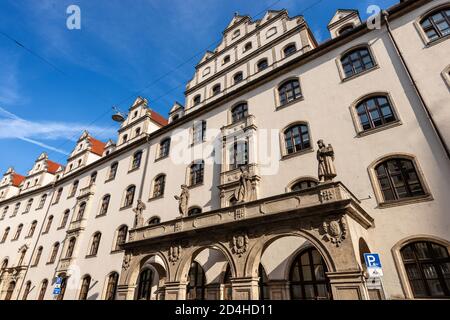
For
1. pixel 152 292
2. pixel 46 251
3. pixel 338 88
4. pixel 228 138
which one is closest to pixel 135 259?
pixel 152 292

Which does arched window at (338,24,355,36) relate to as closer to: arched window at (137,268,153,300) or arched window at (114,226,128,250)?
arched window at (137,268,153,300)

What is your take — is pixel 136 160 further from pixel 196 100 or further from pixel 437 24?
pixel 437 24

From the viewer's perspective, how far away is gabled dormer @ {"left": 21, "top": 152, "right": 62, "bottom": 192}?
3921cm

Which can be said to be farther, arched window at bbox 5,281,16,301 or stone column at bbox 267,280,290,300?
arched window at bbox 5,281,16,301

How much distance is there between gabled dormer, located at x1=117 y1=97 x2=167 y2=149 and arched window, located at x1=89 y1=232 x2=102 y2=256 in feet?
30.5

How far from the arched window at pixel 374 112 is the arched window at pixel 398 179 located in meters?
2.05

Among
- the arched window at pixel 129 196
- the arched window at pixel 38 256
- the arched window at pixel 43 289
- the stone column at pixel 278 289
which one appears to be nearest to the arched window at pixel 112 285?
the arched window at pixel 129 196

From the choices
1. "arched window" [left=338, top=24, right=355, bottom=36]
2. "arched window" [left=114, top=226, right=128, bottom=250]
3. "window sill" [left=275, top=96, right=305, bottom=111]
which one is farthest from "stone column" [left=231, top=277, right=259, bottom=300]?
"arched window" [left=338, top=24, right=355, bottom=36]

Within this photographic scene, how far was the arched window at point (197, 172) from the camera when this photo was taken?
61.2 feet

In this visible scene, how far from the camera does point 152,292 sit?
16.2 m

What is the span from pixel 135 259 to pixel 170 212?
15.2 feet

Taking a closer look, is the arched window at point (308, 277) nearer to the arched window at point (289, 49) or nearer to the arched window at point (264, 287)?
the arched window at point (264, 287)

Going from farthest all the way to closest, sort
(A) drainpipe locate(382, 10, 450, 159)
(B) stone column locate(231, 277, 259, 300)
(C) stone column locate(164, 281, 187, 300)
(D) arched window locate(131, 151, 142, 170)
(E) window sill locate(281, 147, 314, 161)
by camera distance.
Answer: (D) arched window locate(131, 151, 142, 170), (E) window sill locate(281, 147, 314, 161), (C) stone column locate(164, 281, 187, 300), (A) drainpipe locate(382, 10, 450, 159), (B) stone column locate(231, 277, 259, 300)

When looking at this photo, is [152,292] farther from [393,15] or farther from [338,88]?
[393,15]
